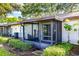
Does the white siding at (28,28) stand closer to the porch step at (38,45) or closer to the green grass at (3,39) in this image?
the porch step at (38,45)

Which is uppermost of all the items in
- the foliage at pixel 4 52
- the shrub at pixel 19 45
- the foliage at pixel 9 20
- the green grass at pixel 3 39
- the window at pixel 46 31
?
the foliage at pixel 9 20

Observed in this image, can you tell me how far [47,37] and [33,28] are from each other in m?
0.26

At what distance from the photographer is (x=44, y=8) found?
3000 mm

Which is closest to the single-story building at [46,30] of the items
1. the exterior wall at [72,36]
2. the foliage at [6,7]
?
the exterior wall at [72,36]

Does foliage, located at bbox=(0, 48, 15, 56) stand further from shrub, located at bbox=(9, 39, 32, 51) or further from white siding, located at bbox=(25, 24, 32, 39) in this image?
white siding, located at bbox=(25, 24, 32, 39)

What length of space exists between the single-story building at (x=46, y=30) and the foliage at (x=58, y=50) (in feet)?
0.26

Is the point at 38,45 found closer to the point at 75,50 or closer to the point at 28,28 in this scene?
the point at 28,28

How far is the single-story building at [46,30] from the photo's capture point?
9.70 feet

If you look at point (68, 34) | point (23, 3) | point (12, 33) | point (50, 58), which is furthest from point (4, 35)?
point (68, 34)

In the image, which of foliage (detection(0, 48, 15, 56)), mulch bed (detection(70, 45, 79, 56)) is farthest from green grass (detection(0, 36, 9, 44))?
mulch bed (detection(70, 45, 79, 56))

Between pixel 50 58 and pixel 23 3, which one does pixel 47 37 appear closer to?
pixel 50 58

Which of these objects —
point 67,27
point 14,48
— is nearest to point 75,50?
point 67,27

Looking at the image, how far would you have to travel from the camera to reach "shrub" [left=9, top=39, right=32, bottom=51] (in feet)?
9.87

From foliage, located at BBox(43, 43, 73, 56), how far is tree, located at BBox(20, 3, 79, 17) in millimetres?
517
